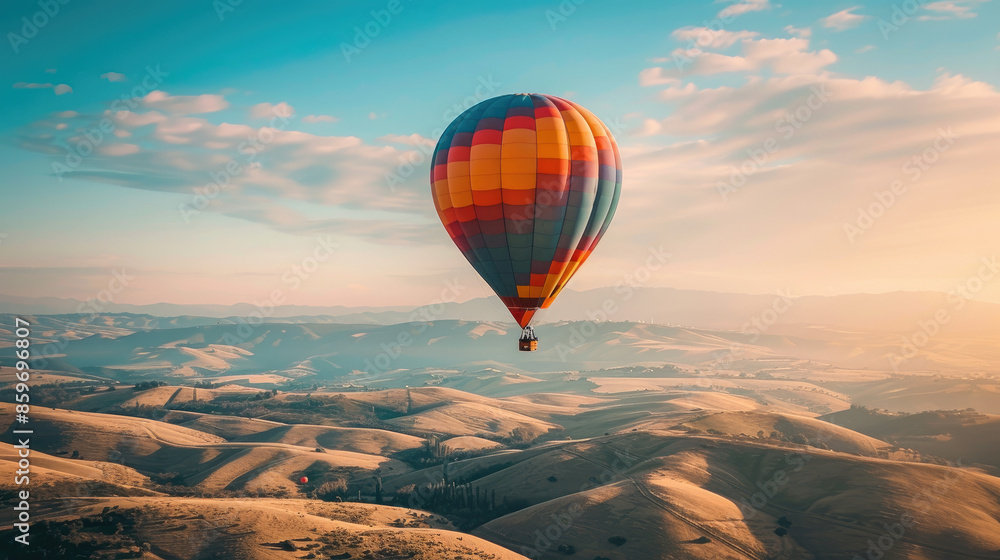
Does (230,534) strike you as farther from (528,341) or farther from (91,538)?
(528,341)

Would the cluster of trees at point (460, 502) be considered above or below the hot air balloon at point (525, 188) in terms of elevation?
below

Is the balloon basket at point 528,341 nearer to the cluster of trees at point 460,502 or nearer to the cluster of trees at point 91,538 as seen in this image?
the cluster of trees at point 91,538

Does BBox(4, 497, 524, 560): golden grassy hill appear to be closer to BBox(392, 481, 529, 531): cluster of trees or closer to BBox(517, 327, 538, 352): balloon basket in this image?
BBox(392, 481, 529, 531): cluster of trees

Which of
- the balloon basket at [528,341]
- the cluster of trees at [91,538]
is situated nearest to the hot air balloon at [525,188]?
the balloon basket at [528,341]

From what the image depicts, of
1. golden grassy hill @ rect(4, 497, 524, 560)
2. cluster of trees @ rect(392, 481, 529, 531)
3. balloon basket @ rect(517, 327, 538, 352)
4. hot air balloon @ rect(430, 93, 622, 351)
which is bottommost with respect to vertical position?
cluster of trees @ rect(392, 481, 529, 531)

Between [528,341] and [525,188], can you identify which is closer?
[525,188]

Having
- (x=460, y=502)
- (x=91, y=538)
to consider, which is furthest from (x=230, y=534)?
(x=460, y=502)

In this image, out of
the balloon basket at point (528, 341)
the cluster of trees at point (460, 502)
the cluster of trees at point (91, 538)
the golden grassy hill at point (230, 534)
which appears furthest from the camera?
the cluster of trees at point (460, 502)

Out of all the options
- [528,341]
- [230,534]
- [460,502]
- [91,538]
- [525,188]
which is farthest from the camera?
[460,502]

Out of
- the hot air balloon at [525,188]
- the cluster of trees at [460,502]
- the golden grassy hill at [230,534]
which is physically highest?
the hot air balloon at [525,188]

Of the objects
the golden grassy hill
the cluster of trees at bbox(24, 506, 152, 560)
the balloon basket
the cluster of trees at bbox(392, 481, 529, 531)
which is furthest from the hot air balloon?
the cluster of trees at bbox(392, 481, 529, 531)
